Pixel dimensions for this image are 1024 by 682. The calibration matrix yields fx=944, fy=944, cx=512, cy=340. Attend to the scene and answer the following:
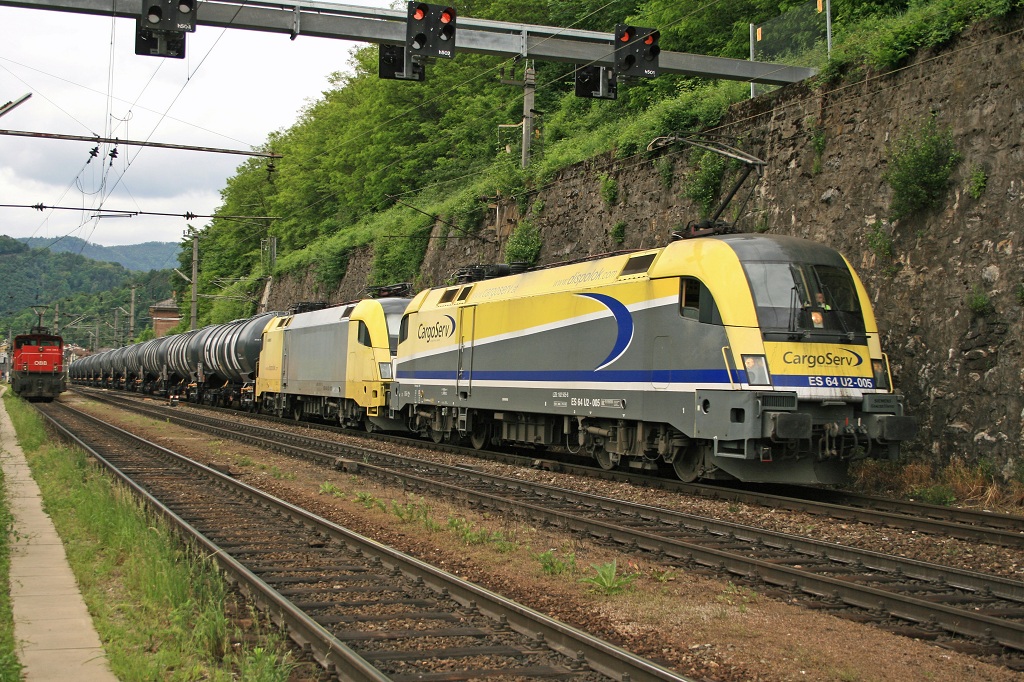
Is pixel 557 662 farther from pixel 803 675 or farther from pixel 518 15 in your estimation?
pixel 518 15

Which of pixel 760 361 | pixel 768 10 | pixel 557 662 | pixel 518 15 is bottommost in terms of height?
pixel 557 662

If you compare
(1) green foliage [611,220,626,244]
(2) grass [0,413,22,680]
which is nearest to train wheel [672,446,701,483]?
(2) grass [0,413,22,680]

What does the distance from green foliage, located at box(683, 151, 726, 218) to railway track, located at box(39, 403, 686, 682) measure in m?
12.8

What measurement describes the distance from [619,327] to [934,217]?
557 centimetres

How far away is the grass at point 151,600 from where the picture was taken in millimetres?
5852

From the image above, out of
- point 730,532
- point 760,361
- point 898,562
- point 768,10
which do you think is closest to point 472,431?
point 760,361

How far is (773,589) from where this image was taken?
26.2ft

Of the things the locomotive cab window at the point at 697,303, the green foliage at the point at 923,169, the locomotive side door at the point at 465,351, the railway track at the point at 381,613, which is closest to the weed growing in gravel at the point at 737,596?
the railway track at the point at 381,613

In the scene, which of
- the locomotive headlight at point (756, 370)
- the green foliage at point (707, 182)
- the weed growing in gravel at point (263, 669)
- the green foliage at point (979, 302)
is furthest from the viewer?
the green foliage at point (707, 182)

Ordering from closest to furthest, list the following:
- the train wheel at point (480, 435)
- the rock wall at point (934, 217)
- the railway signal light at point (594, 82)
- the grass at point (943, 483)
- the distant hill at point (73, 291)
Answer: the grass at point (943, 483) < the rock wall at point (934, 217) < the railway signal light at point (594, 82) < the train wheel at point (480, 435) < the distant hill at point (73, 291)

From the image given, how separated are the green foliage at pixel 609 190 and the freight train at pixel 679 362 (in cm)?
578

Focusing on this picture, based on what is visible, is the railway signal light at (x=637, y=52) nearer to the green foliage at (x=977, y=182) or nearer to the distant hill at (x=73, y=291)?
the green foliage at (x=977, y=182)

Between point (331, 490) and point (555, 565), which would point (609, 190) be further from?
point (555, 565)

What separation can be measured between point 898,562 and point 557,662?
3990 millimetres
